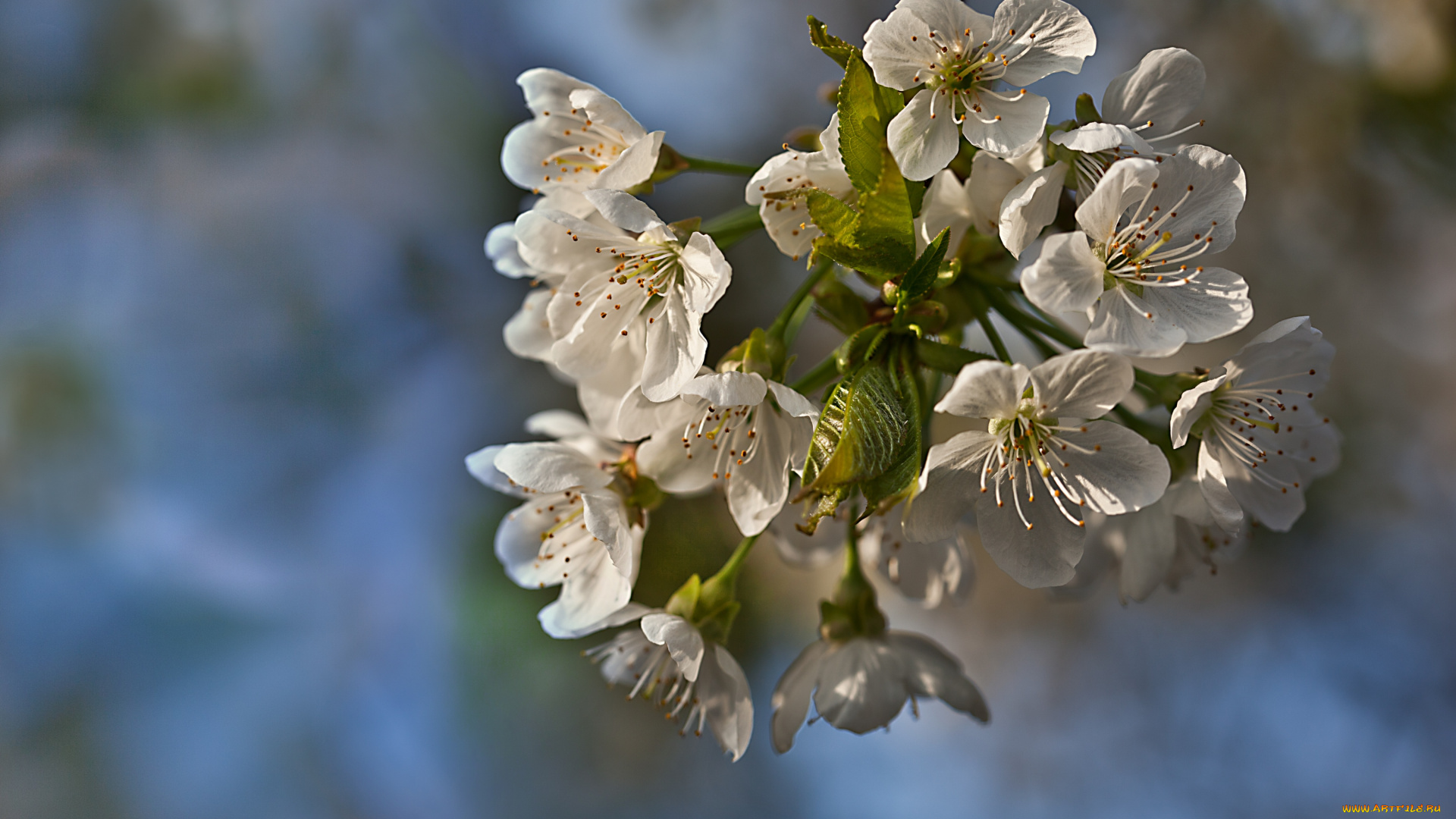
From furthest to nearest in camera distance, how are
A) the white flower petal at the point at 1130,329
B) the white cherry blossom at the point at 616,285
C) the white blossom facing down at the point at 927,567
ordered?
the white blossom facing down at the point at 927,567
the white cherry blossom at the point at 616,285
the white flower petal at the point at 1130,329

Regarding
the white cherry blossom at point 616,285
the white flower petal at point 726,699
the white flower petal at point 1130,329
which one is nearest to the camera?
the white flower petal at point 1130,329

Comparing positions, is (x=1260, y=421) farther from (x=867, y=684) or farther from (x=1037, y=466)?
(x=867, y=684)

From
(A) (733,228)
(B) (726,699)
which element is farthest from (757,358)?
(B) (726,699)

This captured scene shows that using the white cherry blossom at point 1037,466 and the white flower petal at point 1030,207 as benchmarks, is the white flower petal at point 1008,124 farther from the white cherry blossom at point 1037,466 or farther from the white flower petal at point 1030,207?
the white cherry blossom at point 1037,466

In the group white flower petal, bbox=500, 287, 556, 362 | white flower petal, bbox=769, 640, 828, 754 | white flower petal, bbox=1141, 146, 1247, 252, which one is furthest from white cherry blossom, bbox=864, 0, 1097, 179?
white flower petal, bbox=769, 640, 828, 754

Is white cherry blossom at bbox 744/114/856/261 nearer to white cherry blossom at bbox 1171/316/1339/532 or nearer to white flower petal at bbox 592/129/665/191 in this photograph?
white flower petal at bbox 592/129/665/191

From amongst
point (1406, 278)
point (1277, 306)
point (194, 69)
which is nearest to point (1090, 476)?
point (1277, 306)

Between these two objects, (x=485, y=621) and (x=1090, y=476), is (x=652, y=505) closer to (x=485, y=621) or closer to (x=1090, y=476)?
(x=1090, y=476)

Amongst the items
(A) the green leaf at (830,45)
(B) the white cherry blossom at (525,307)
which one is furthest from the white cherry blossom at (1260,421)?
(B) the white cherry blossom at (525,307)
